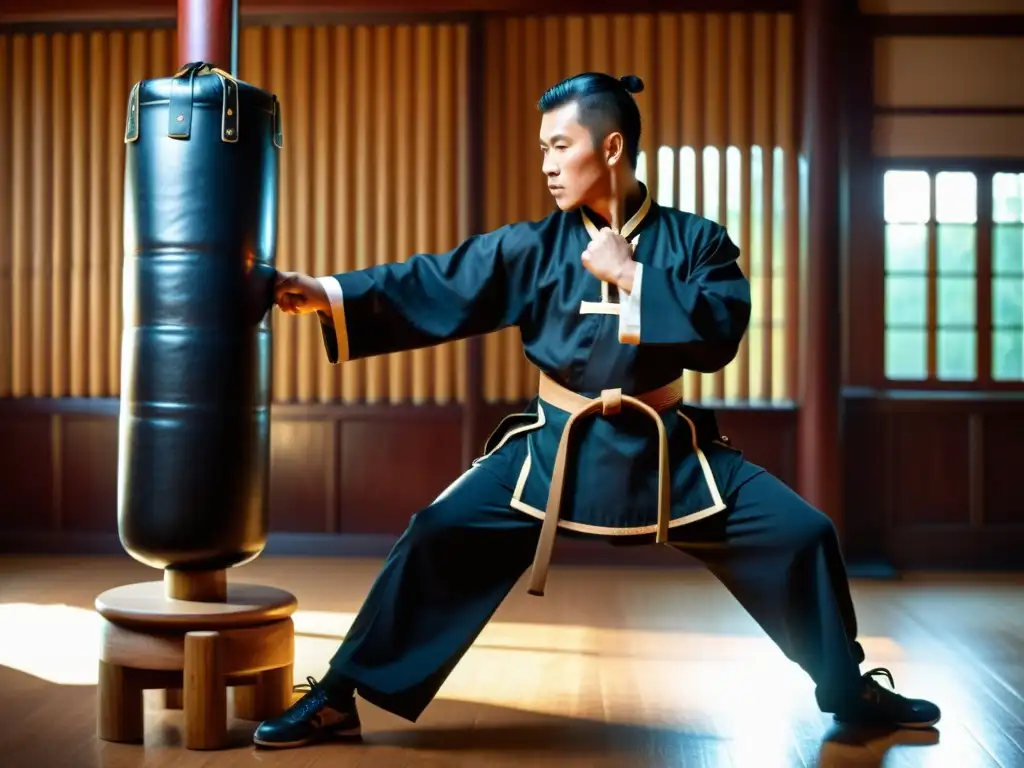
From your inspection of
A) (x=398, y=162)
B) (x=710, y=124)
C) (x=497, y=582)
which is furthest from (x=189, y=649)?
(x=710, y=124)

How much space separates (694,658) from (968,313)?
243 cm

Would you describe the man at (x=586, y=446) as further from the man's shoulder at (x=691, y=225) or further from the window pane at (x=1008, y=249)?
the window pane at (x=1008, y=249)

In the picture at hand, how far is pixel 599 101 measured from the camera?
8.09 ft

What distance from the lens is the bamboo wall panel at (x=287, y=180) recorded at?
500 cm

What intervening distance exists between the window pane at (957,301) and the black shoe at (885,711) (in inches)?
108

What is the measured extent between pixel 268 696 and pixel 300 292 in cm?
80

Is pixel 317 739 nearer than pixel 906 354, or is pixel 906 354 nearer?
pixel 317 739

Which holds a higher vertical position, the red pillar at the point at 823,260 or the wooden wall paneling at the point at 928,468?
the red pillar at the point at 823,260

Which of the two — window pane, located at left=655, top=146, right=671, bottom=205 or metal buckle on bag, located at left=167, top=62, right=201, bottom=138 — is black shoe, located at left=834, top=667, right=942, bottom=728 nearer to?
metal buckle on bag, located at left=167, top=62, right=201, bottom=138

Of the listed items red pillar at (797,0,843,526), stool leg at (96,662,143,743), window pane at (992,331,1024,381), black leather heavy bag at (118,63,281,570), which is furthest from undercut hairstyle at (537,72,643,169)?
window pane at (992,331,1024,381)

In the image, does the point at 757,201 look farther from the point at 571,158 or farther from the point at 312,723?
the point at 312,723

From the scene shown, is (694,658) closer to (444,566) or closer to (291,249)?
(444,566)

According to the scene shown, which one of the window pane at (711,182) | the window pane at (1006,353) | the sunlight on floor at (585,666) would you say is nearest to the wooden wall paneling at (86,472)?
the sunlight on floor at (585,666)

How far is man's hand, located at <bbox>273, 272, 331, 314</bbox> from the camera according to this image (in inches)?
95.1
